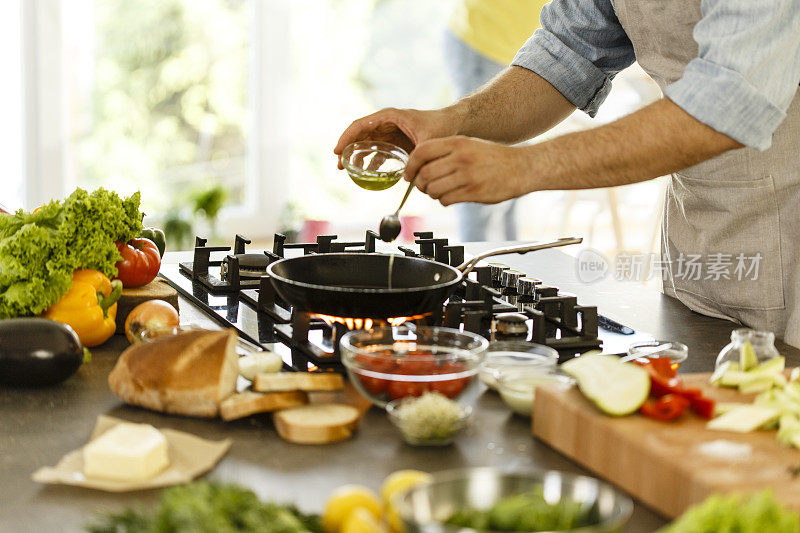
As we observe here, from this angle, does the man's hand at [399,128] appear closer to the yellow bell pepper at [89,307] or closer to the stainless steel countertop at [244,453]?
the yellow bell pepper at [89,307]

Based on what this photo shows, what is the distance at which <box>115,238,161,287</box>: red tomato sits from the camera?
1.71 m

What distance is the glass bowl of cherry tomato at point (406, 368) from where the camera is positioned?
120 centimetres

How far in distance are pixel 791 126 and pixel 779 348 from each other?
43cm

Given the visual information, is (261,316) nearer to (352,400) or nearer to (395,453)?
(352,400)

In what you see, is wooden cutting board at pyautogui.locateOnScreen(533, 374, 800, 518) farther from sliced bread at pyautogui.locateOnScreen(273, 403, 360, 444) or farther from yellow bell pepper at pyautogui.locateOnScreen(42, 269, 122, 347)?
yellow bell pepper at pyautogui.locateOnScreen(42, 269, 122, 347)

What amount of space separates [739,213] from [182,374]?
113cm

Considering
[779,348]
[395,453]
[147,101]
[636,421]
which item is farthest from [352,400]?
[147,101]

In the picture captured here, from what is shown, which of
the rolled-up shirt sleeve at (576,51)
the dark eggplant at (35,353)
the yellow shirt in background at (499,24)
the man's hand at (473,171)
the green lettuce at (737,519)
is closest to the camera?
the green lettuce at (737,519)

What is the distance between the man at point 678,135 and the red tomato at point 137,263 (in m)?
0.42

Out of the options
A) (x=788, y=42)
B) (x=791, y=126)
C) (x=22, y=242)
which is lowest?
(x=22, y=242)

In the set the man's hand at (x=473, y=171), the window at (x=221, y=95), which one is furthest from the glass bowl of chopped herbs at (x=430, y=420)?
the window at (x=221, y=95)

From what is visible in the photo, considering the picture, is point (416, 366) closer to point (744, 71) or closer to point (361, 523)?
point (361, 523)

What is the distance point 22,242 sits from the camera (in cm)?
151

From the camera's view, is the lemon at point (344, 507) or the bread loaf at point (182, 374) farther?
the bread loaf at point (182, 374)
